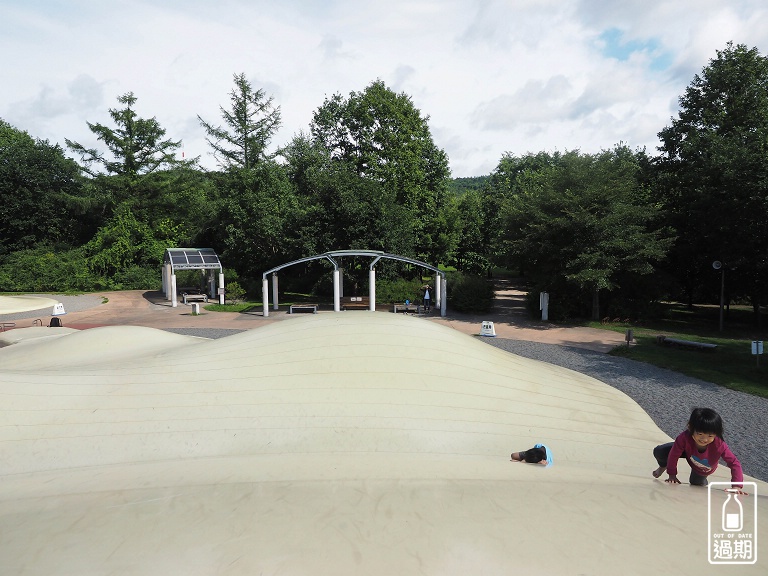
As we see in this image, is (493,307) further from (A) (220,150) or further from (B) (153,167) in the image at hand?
(B) (153,167)

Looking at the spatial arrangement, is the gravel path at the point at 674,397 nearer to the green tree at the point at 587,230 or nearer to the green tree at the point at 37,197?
the green tree at the point at 587,230

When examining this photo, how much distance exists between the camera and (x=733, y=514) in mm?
4043

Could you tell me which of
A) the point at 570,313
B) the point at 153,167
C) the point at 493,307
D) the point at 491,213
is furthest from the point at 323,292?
the point at 153,167

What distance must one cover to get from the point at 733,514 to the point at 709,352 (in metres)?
14.7

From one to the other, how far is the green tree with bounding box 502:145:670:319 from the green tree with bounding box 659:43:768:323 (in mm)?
1923

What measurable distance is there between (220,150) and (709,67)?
35069 millimetres

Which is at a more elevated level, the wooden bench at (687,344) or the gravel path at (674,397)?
the wooden bench at (687,344)

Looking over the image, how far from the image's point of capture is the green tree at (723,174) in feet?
66.9

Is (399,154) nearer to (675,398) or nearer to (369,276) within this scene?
(369,276)

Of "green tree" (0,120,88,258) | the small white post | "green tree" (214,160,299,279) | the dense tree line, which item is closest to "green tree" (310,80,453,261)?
the dense tree line

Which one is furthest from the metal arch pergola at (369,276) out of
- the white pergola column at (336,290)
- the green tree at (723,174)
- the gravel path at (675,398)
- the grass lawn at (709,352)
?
the green tree at (723,174)

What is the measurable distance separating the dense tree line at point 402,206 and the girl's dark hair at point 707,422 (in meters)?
16.6

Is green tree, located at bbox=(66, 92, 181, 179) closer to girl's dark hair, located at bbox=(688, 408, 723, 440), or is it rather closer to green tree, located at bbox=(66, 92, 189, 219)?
green tree, located at bbox=(66, 92, 189, 219)

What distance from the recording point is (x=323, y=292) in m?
32.9
